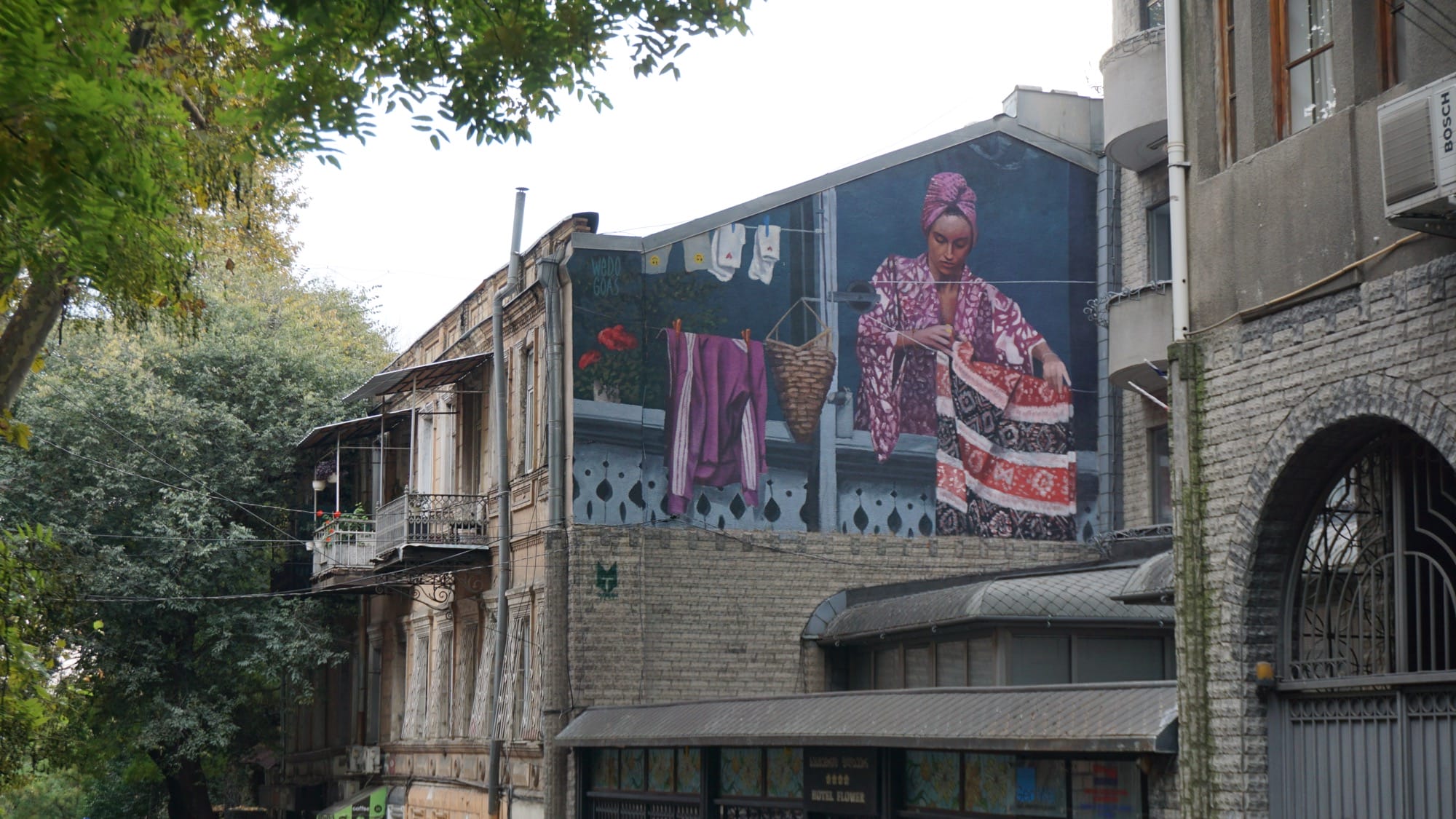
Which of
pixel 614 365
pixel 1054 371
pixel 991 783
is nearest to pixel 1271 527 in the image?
pixel 991 783

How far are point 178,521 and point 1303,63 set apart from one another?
87.7ft

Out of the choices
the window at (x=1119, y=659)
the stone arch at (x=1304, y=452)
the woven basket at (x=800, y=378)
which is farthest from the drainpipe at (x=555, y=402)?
the stone arch at (x=1304, y=452)

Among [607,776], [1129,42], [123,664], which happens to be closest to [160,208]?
[1129,42]

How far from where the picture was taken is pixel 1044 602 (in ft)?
60.9

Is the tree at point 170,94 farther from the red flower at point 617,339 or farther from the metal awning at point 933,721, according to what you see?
the red flower at point 617,339

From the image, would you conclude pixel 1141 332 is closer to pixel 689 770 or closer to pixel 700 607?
pixel 700 607

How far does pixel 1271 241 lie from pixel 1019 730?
455 cm

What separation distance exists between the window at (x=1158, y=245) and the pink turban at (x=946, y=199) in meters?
2.63

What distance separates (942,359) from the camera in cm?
2441

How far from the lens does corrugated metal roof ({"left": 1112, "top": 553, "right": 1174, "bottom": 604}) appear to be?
1497 centimetres

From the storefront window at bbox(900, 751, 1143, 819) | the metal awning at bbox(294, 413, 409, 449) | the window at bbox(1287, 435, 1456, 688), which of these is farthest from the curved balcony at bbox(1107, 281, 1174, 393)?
the metal awning at bbox(294, 413, 409, 449)

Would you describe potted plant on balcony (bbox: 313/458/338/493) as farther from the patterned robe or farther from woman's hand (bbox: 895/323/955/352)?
woman's hand (bbox: 895/323/955/352)

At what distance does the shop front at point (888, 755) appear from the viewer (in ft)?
40.1

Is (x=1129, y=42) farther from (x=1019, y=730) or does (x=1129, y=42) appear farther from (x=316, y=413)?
(x=316, y=413)
